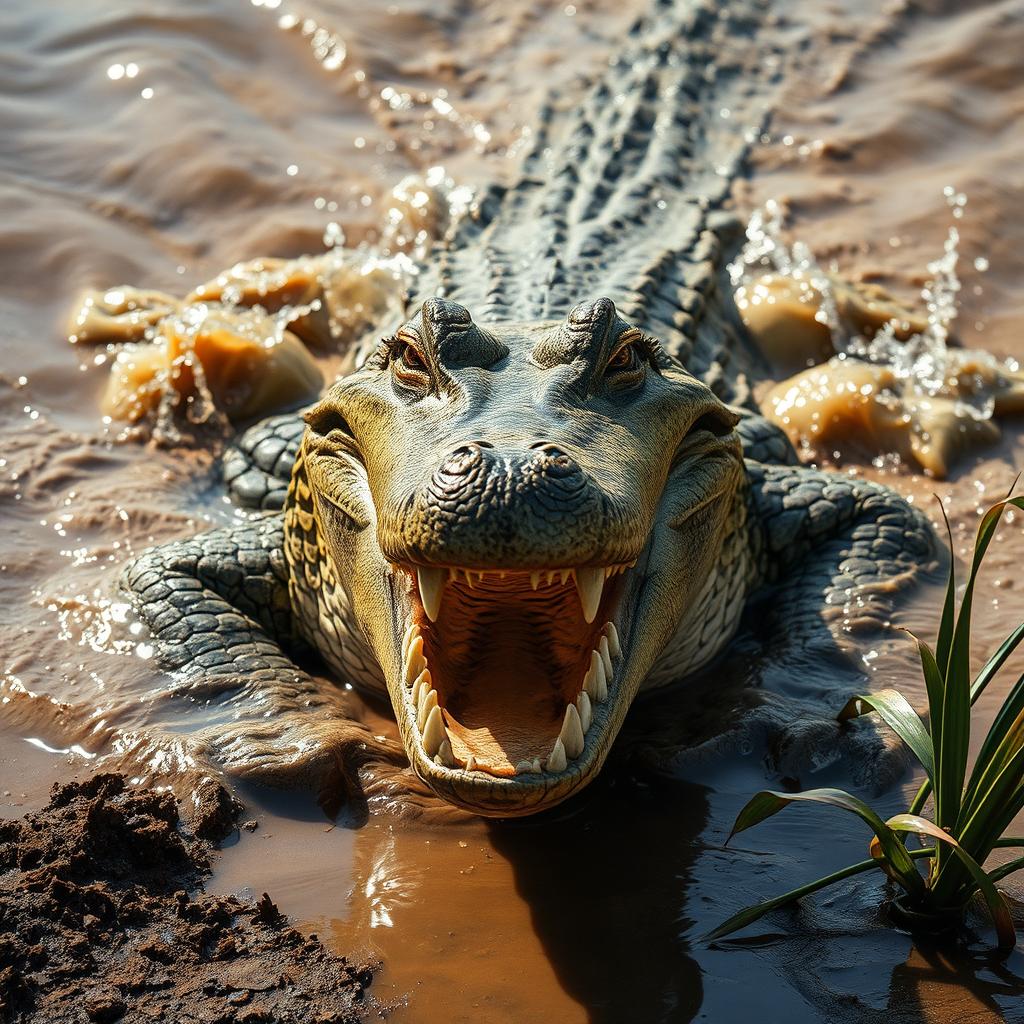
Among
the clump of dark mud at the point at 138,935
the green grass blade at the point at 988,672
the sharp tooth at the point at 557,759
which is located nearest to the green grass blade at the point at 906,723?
the green grass blade at the point at 988,672

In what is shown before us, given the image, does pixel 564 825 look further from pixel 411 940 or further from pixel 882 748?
pixel 882 748

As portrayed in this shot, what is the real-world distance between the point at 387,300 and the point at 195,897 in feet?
13.0

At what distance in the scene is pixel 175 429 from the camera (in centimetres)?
582

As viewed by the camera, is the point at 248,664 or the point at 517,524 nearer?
the point at 517,524

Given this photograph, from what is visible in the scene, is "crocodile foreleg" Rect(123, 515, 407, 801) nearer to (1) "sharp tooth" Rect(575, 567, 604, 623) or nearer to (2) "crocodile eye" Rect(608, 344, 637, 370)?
(1) "sharp tooth" Rect(575, 567, 604, 623)

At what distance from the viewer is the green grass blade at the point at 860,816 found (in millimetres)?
2896

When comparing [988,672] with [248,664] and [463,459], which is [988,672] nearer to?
[463,459]

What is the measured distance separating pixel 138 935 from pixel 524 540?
4.09 ft

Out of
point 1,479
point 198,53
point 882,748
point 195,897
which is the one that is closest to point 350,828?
point 195,897

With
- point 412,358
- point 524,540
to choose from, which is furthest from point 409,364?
point 524,540

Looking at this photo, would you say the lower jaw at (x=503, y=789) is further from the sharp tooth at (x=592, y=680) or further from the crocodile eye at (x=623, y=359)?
the crocodile eye at (x=623, y=359)

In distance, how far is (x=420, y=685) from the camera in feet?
10.6

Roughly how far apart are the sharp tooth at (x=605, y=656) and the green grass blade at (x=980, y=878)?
739 mm

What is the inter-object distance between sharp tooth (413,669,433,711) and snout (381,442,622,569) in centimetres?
34
